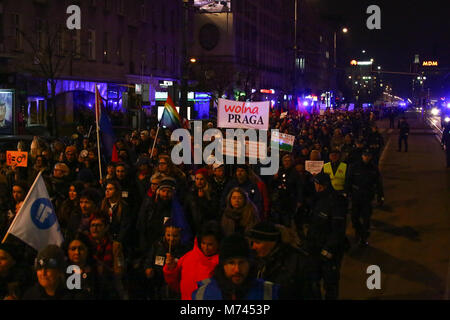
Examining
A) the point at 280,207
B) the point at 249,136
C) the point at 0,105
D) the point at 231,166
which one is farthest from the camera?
the point at 0,105

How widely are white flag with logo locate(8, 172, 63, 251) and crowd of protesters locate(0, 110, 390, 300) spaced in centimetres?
18

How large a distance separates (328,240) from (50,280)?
3494mm

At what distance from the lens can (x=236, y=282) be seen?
4.48 metres

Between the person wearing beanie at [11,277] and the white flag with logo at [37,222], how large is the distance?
272 mm

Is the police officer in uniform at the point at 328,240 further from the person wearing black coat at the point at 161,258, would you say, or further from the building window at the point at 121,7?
the building window at the point at 121,7

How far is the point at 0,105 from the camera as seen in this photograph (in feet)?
91.7

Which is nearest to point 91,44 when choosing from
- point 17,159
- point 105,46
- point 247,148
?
point 105,46

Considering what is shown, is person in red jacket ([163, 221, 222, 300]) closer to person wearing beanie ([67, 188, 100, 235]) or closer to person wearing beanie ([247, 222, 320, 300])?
person wearing beanie ([247, 222, 320, 300])

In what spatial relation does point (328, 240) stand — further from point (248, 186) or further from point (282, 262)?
point (282, 262)

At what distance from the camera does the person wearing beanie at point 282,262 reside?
499cm

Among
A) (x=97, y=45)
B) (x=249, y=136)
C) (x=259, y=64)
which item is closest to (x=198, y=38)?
(x=259, y=64)

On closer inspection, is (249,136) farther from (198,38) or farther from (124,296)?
(198,38)
